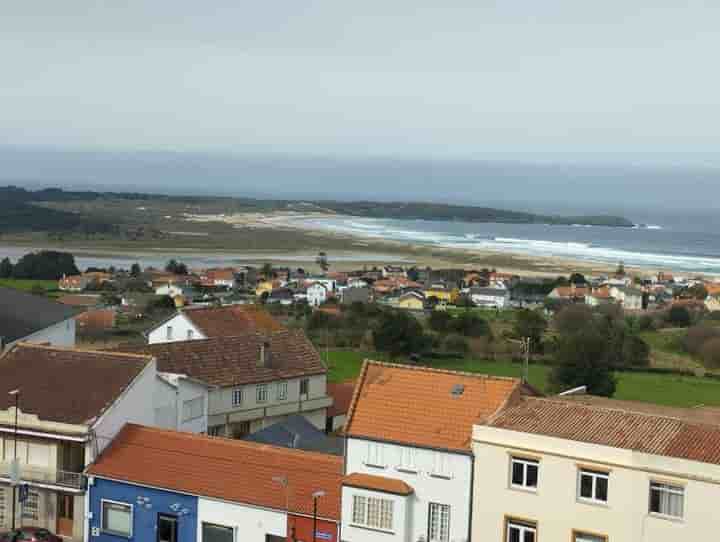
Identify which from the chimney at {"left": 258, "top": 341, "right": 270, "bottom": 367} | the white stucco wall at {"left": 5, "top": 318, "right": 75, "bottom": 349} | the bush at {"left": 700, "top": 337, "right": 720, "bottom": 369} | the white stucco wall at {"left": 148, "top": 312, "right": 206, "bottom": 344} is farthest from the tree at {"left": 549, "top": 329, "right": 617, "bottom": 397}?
the white stucco wall at {"left": 5, "top": 318, "right": 75, "bottom": 349}

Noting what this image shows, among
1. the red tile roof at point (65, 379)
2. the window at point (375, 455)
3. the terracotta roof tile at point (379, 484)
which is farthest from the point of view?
the red tile roof at point (65, 379)

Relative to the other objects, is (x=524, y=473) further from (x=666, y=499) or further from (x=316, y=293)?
(x=316, y=293)

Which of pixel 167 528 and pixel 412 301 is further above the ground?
pixel 167 528

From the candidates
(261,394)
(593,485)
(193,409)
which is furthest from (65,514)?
(593,485)

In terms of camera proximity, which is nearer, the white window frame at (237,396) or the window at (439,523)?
the window at (439,523)

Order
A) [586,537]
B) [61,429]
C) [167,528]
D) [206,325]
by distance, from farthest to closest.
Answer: [206,325] → [61,429] → [167,528] → [586,537]

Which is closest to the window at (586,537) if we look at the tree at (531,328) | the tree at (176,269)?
the tree at (531,328)

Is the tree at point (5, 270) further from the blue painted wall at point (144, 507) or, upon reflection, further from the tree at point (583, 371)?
the blue painted wall at point (144, 507)

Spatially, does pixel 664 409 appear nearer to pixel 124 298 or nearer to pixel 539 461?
pixel 539 461
